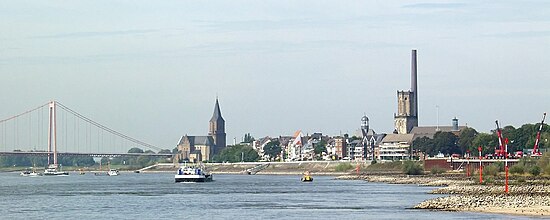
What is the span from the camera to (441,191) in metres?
79.1

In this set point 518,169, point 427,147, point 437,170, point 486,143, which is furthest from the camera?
point 427,147

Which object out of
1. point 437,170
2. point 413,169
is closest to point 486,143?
point 437,170

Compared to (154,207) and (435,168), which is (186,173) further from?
(154,207)

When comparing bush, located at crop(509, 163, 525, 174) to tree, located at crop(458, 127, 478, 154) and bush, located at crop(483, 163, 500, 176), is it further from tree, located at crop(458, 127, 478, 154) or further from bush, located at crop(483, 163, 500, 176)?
tree, located at crop(458, 127, 478, 154)

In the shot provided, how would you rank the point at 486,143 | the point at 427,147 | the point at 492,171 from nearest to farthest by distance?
the point at 492,171, the point at 486,143, the point at 427,147

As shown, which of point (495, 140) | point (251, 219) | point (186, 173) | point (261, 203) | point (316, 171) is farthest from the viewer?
point (316, 171)

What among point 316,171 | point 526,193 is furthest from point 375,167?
point 526,193

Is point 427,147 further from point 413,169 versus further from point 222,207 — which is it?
point 222,207

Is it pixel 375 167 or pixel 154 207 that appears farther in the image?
pixel 375 167

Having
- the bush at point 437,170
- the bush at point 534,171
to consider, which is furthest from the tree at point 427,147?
the bush at point 534,171

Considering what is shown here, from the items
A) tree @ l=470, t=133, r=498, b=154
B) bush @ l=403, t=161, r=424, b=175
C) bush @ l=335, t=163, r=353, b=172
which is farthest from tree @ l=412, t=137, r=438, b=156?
bush @ l=403, t=161, r=424, b=175

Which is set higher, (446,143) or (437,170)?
(446,143)

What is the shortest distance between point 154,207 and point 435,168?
264 ft

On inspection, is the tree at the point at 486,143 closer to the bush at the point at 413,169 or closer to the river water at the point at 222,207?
the bush at the point at 413,169
